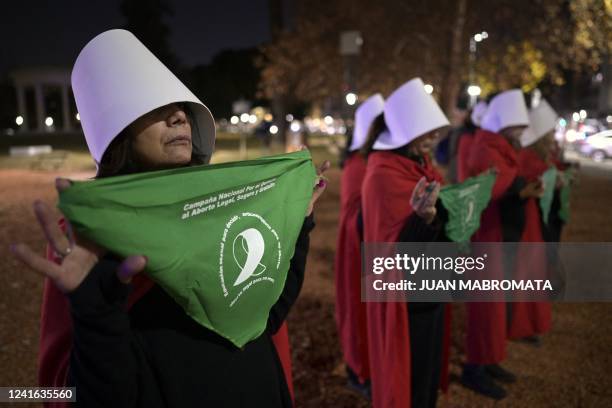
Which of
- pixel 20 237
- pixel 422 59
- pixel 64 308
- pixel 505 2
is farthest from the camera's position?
pixel 422 59

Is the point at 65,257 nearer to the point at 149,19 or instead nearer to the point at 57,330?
the point at 57,330

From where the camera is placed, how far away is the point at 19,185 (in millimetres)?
17797

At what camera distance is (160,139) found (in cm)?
175

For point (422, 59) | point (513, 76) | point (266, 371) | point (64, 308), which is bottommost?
point (266, 371)

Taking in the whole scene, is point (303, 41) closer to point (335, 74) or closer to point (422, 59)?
point (335, 74)

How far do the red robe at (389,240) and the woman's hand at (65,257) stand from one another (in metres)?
2.26

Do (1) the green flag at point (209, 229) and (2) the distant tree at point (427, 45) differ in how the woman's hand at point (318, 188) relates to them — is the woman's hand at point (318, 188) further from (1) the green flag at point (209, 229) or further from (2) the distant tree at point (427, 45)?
(2) the distant tree at point (427, 45)

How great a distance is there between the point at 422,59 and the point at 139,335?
22546 millimetres

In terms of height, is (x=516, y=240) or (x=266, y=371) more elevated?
(x=516, y=240)

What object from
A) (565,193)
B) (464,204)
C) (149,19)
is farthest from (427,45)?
(149,19)

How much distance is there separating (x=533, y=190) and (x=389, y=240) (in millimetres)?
1920

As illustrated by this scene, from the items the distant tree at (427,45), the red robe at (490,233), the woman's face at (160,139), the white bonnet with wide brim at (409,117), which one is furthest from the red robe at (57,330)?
the distant tree at (427,45)

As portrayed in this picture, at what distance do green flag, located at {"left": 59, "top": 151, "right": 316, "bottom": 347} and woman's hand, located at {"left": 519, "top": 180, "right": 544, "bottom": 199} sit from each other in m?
3.27

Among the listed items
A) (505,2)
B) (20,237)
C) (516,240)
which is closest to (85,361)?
(516,240)
